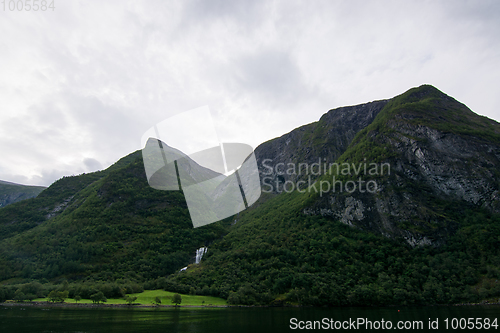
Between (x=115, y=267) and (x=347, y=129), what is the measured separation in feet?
309

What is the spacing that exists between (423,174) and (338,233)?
27.1 metres

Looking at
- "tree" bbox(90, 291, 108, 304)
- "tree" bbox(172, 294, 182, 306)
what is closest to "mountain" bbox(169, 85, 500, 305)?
"tree" bbox(172, 294, 182, 306)

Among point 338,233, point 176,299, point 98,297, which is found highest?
point 338,233

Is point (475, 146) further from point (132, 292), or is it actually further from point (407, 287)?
point (132, 292)

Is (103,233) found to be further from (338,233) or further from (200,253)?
(338,233)

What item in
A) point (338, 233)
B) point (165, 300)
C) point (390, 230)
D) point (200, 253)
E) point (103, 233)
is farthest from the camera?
point (200, 253)

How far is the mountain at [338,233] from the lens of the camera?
1909 inches

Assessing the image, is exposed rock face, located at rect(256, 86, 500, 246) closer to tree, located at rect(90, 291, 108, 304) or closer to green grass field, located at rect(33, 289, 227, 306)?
green grass field, located at rect(33, 289, 227, 306)

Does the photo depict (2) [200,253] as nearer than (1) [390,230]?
No

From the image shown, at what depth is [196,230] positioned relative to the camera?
8562 centimetres

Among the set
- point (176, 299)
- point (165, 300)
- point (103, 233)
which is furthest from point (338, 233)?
point (103, 233)

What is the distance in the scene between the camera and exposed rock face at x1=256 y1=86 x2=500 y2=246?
189ft

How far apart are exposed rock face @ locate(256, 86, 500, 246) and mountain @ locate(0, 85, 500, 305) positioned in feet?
0.87

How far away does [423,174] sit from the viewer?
6494 cm
